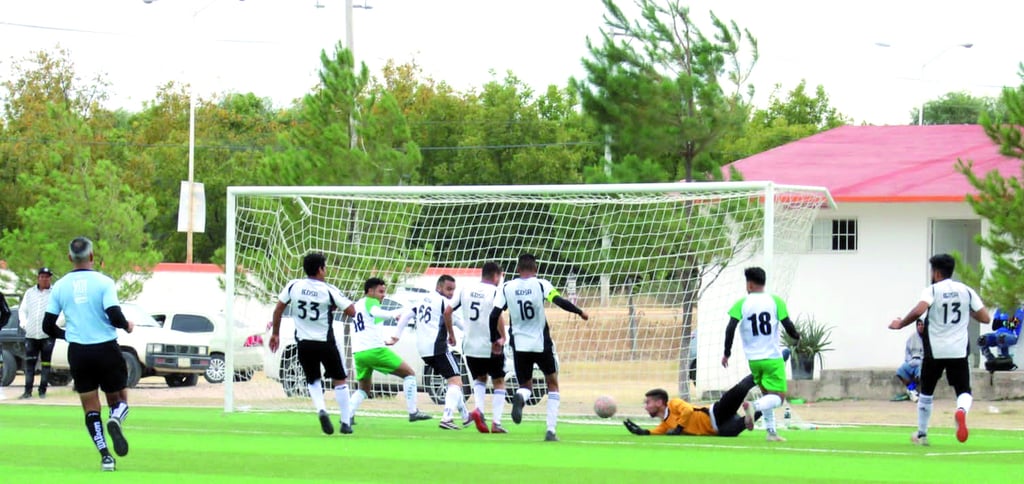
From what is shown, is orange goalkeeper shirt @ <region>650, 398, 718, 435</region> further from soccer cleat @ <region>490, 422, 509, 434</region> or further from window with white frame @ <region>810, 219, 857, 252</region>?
window with white frame @ <region>810, 219, 857, 252</region>

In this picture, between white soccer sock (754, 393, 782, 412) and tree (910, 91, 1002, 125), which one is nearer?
white soccer sock (754, 393, 782, 412)

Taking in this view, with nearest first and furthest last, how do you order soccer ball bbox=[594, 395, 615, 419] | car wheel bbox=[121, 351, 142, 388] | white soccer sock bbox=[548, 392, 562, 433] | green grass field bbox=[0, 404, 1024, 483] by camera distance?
green grass field bbox=[0, 404, 1024, 483], white soccer sock bbox=[548, 392, 562, 433], soccer ball bbox=[594, 395, 615, 419], car wheel bbox=[121, 351, 142, 388]

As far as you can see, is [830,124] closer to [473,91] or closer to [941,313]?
[473,91]

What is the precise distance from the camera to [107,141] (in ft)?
201

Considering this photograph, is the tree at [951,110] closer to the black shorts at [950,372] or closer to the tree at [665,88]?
the tree at [665,88]

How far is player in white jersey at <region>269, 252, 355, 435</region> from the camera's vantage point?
50.8 feet

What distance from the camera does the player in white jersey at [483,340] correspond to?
1613cm

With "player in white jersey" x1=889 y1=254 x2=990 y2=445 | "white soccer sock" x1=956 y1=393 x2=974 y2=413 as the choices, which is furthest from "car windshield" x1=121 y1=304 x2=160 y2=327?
"white soccer sock" x1=956 y1=393 x2=974 y2=413

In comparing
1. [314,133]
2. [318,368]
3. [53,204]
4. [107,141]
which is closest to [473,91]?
[107,141]

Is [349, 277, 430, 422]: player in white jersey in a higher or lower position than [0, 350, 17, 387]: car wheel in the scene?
higher

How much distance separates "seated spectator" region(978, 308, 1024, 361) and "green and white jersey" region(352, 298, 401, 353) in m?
10.2

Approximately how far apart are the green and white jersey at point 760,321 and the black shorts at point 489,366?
271 cm

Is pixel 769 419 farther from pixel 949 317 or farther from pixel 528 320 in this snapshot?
pixel 528 320

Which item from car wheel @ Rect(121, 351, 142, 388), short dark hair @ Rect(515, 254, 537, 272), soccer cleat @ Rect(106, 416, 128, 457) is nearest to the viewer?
soccer cleat @ Rect(106, 416, 128, 457)
